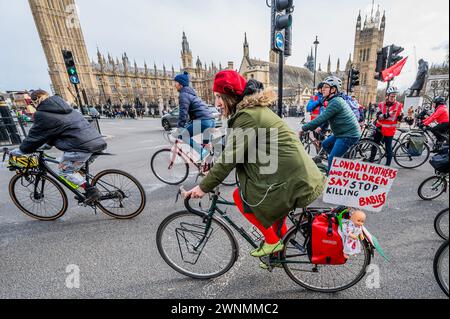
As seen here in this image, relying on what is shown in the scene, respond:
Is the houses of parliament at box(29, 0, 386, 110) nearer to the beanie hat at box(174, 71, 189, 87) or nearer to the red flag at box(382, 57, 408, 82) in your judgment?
the red flag at box(382, 57, 408, 82)

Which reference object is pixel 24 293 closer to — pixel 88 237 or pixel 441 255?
pixel 88 237

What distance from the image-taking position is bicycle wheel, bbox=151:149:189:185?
4630mm

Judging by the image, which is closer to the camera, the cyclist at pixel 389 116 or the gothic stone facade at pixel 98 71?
the cyclist at pixel 389 116

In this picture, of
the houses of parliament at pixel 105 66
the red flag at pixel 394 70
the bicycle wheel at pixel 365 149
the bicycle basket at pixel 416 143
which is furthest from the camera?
the houses of parliament at pixel 105 66

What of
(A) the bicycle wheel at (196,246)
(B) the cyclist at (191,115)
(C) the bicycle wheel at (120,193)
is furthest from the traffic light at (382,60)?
(C) the bicycle wheel at (120,193)

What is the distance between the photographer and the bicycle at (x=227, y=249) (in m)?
1.88

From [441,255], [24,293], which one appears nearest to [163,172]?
[24,293]

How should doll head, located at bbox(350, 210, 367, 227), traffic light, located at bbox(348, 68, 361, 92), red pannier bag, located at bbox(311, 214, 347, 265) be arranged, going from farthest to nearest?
traffic light, located at bbox(348, 68, 361, 92), red pannier bag, located at bbox(311, 214, 347, 265), doll head, located at bbox(350, 210, 367, 227)

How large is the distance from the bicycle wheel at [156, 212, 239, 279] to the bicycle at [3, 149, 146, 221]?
124cm

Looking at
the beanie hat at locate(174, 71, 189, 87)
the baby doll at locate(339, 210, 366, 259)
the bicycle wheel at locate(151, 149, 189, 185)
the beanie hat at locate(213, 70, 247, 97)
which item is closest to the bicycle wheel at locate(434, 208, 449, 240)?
the baby doll at locate(339, 210, 366, 259)

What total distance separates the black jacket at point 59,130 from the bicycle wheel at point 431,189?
17.4ft

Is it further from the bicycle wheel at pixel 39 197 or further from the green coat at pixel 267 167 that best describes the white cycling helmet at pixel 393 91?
the bicycle wheel at pixel 39 197

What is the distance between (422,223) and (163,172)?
4.70 meters

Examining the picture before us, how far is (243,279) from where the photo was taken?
85.5 inches
